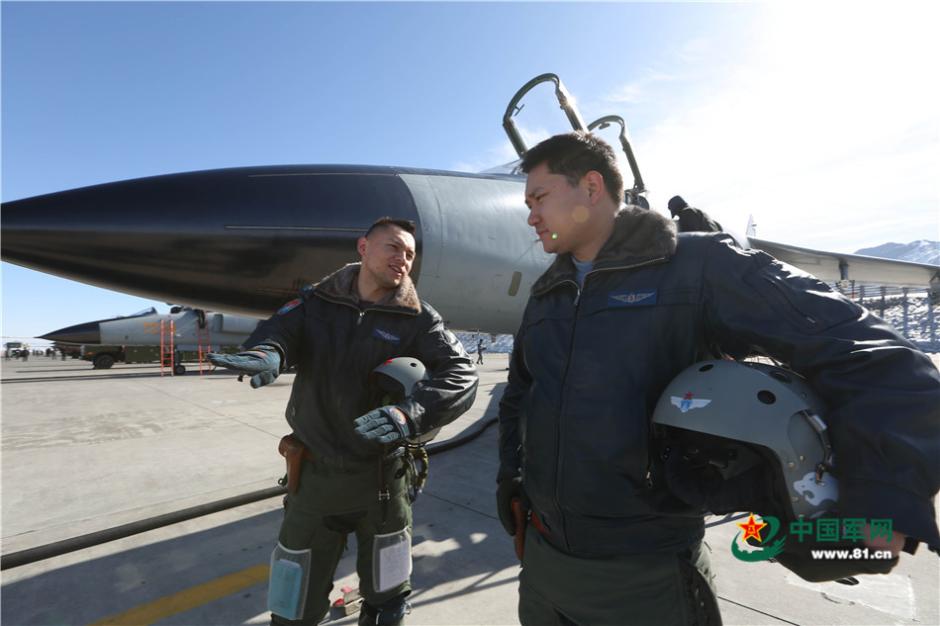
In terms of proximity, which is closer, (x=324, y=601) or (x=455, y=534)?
(x=324, y=601)

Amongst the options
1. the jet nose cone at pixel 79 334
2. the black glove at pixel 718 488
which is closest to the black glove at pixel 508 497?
the black glove at pixel 718 488

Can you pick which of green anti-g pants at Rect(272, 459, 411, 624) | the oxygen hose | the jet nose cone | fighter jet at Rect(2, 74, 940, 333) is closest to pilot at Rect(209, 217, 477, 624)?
green anti-g pants at Rect(272, 459, 411, 624)

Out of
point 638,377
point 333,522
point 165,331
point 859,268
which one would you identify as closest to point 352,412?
point 333,522

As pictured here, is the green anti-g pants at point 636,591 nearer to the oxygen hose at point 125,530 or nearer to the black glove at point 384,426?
the black glove at point 384,426

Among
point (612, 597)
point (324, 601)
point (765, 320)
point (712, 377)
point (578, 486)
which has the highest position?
point (765, 320)

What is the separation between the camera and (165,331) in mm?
19422

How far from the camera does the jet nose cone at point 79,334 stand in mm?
19031

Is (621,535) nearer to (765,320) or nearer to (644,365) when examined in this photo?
(644,365)

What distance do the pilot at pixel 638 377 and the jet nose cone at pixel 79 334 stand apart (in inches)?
940

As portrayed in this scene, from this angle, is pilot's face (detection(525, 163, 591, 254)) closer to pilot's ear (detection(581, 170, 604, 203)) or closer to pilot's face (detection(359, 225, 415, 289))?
pilot's ear (detection(581, 170, 604, 203))

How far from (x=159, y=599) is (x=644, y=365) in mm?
2925

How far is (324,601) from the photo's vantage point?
2.00m

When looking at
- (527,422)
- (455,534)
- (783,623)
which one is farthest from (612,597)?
(455,534)

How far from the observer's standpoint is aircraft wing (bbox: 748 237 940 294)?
29.0ft
